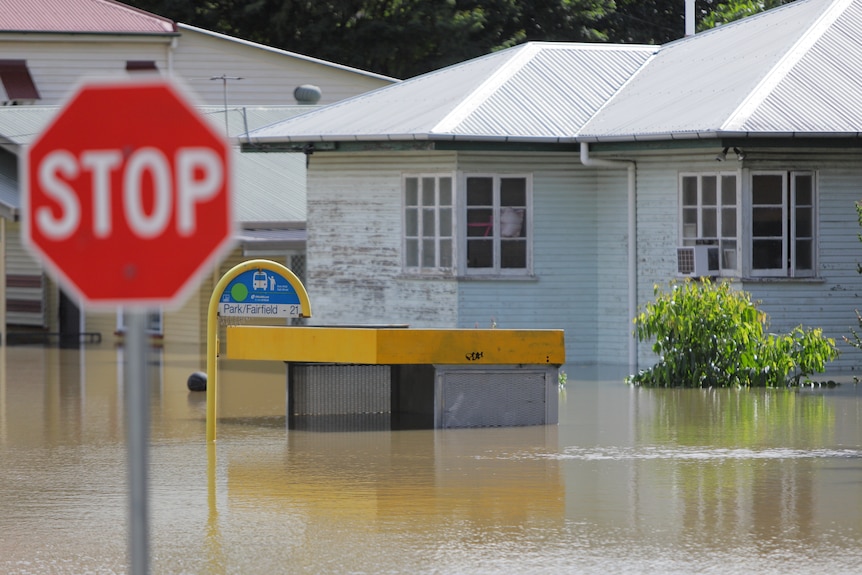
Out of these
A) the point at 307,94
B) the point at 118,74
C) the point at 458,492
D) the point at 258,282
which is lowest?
the point at 458,492

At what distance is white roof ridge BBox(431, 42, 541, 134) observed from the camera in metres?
20.5

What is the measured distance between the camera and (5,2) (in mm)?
35344

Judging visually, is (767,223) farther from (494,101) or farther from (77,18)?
(77,18)

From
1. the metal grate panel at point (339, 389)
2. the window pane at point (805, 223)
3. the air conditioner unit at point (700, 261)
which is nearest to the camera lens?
the metal grate panel at point (339, 389)

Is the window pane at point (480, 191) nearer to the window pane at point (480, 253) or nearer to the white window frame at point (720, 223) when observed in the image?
the window pane at point (480, 253)

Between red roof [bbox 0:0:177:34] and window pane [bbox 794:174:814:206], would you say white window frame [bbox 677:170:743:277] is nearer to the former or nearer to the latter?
window pane [bbox 794:174:814:206]

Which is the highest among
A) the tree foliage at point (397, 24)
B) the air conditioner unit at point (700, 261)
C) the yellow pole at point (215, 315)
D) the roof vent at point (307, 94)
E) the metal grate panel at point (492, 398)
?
the tree foliage at point (397, 24)

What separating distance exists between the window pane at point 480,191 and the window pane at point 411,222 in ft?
2.84

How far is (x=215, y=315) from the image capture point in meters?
13.3

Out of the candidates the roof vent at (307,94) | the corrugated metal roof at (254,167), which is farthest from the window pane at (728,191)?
the roof vent at (307,94)

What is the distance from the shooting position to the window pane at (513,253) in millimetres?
21156

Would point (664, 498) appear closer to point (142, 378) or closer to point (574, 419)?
point (574, 419)

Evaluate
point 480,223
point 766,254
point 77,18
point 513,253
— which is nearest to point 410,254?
point 480,223

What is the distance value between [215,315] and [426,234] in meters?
8.26
